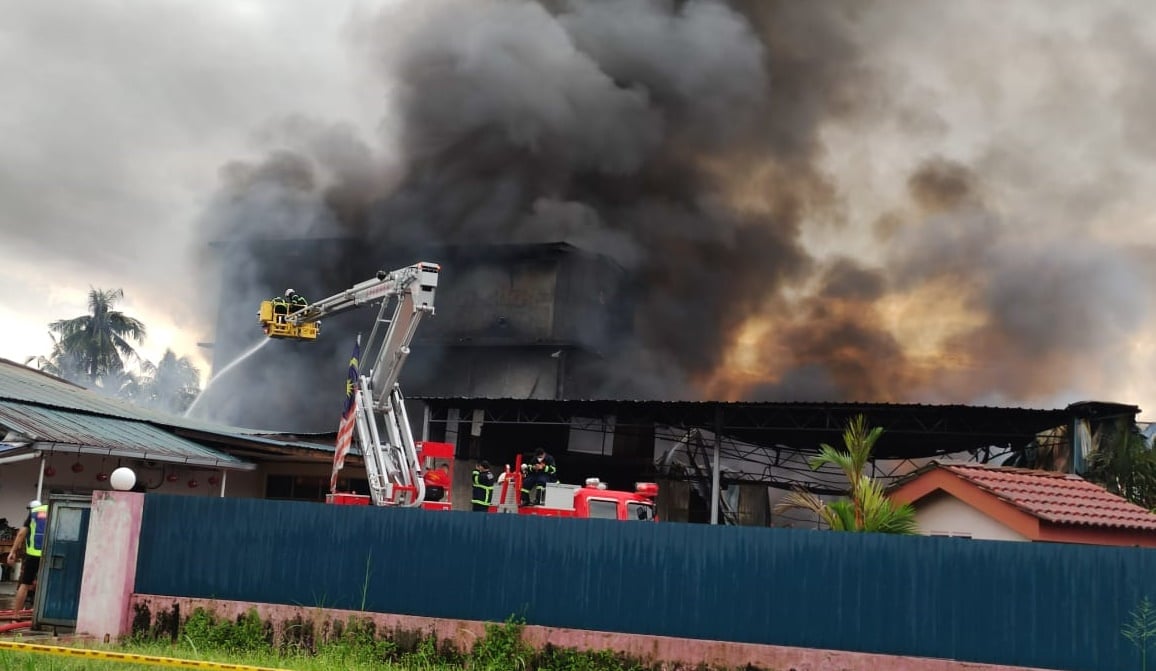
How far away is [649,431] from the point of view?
28.8 meters

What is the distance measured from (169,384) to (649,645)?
58.3 m

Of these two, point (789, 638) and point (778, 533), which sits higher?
point (778, 533)

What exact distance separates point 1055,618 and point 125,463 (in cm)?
1678

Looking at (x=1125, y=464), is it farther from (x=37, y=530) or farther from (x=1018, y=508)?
(x=37, y=530)

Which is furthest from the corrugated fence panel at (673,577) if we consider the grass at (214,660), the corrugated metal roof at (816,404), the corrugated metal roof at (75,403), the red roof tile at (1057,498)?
the corrugated metal roof at (816,404)

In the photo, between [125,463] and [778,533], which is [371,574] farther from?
[125,463]

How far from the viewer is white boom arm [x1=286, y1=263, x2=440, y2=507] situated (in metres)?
16.3

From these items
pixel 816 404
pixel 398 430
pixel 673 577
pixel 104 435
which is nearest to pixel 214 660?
pixel 673 577

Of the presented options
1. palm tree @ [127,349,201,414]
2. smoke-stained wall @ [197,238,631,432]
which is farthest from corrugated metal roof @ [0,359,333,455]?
palm tree @ [127,349,201,414]

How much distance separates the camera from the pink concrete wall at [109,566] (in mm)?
11398

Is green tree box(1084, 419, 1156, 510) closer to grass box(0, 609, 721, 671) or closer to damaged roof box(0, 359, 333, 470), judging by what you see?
grass box(0, 609, 721, 671)

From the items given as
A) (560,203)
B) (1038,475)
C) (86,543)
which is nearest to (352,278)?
(560,203)

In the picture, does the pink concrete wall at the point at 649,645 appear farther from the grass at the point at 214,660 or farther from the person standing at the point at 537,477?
the person standing at the point at 537,477

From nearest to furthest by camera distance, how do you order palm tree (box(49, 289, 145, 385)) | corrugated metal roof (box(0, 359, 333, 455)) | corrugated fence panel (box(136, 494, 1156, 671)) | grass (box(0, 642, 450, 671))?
1. grass (box(0, 642, 450, 671))
2. corrugated fence panel (box(136, 494, 1156, 671))
3. corrugated metal roof (box(0, 359, 333, 455))
4. palm tree (box(49, 289, 145, 385))
